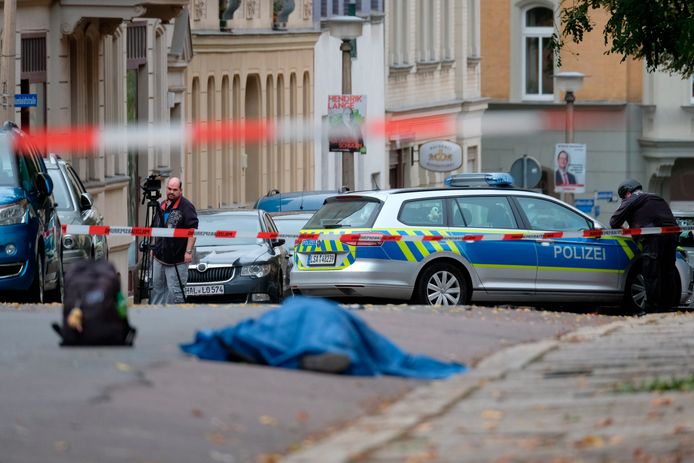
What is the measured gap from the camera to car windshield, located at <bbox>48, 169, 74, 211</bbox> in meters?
23.7

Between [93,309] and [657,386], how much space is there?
356 centimetres

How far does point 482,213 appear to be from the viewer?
22375 mm

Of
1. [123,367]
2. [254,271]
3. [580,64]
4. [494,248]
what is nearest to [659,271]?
[494,248]

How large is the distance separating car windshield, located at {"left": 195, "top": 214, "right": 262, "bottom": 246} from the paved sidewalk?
10545 millimetres

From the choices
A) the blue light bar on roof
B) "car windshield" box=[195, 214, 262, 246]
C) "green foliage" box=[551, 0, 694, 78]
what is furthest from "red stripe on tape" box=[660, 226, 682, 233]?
"car windshield" box=[195, 214, 262, 246]

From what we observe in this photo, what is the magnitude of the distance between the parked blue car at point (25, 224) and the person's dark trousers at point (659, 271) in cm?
645

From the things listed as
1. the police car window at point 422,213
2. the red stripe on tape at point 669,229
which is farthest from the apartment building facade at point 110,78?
the red stripe on tape at point 669,229

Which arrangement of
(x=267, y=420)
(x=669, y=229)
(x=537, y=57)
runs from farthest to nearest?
(x=537, y=57), (x=669, y=229), (x=267, y=420)

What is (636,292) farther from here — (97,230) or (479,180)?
(97,230)

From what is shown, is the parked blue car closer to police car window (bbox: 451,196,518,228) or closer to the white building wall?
police car window (bbox: 451,196,518,228)

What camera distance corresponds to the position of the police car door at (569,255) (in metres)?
22.5

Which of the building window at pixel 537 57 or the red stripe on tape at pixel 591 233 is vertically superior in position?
the building window at pixel 537 57

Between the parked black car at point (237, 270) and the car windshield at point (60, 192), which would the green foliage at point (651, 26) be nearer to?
the parked black car at point (237, 270)

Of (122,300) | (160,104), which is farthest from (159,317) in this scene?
(160,104)
